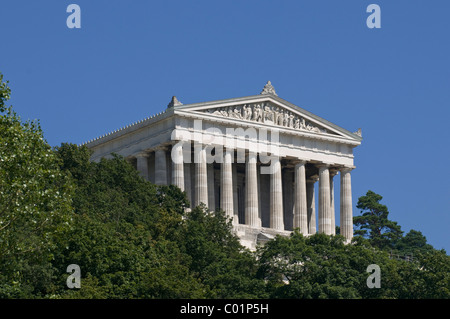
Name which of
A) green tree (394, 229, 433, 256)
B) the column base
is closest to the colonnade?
the column base

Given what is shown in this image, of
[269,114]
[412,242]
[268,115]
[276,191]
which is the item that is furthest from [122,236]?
[412,242]

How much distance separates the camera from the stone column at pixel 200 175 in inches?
5650

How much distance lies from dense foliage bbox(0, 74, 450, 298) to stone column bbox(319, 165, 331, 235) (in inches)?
990

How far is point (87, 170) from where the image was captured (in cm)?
12888

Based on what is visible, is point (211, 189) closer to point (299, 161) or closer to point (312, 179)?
point (299, 161)

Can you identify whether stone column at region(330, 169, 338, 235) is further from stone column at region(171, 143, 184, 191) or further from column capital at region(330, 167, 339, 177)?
stone column at region(171, 143, 184, 191)

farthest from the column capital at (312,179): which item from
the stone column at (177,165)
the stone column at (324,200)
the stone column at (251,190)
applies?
the stone column at (177,165)

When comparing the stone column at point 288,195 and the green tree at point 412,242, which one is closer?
the stone column at point 288,195

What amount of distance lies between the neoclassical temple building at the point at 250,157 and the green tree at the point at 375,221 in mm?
35412

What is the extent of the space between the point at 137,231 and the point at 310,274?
15814 mm

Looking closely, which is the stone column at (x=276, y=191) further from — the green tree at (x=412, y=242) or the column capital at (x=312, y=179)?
the green tree at (x=412, y=242)

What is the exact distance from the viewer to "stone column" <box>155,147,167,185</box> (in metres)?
144
